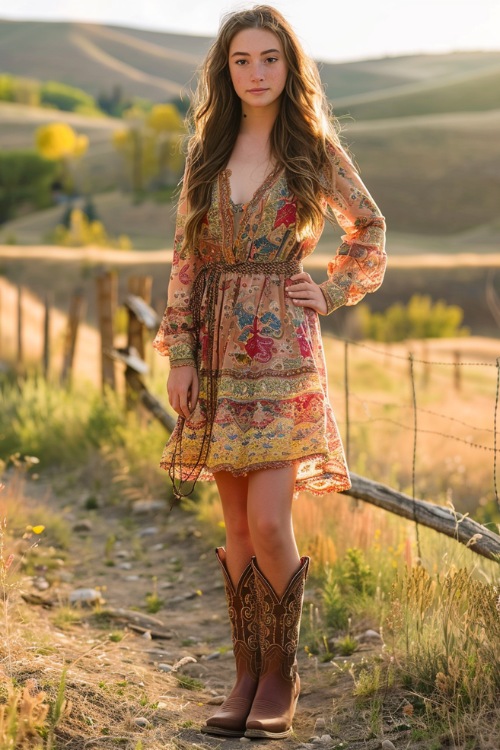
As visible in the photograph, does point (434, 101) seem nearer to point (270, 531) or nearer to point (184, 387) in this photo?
point (184, 387)

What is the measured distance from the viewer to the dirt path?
3131 millimetres

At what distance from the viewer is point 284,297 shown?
3.27 m

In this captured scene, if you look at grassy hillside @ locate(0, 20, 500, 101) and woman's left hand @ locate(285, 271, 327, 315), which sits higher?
grassy hillside @ locate(0, 20, 500, 101)

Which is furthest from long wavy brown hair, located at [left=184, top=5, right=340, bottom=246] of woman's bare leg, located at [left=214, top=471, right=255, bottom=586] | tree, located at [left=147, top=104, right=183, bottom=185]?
tree, located at [left=147, top=104, right=183, bottom=185]

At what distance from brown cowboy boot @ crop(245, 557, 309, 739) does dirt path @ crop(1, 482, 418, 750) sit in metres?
0.10

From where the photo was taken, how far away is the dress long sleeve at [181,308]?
11.1ft

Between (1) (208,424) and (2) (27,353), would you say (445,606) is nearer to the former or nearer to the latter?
(1) (208,424)

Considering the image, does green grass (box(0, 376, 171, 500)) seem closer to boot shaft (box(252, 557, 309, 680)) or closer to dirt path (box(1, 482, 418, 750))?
dirt path (box(1, 482, 418, 750))

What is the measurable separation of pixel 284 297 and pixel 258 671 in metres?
1.25

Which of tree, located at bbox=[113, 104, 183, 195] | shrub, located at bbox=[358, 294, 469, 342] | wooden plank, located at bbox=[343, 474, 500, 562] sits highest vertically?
tree, located at bbox=[113, 104, 183, 195]

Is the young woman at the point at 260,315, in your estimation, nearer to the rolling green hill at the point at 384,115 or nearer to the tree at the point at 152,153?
the rolling green hill at the point at 384,115

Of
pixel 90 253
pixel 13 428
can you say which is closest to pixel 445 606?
pixel 13 428

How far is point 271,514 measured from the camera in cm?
316

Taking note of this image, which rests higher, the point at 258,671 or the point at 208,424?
the point at 208,424
